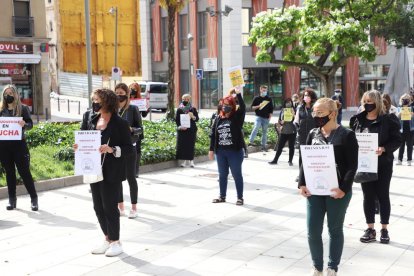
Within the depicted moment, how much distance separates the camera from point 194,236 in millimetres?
7938

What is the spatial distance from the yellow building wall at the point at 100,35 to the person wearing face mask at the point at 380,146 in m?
49.0

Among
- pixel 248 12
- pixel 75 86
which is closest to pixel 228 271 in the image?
pixel 248 12

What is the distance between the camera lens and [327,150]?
17.9ft

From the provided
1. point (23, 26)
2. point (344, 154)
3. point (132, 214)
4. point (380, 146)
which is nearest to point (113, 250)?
point (132, 214)

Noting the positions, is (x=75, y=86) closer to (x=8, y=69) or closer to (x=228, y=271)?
(x=8, y=69)

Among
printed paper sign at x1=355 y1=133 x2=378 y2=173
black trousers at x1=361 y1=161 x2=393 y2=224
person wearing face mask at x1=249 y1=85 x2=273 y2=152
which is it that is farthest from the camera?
person wearing face mask at x1=249 y1=85 x2=273 y2=152

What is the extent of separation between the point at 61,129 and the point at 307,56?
10023mm

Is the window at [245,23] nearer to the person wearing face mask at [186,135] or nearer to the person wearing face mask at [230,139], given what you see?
the person wearing face mask at [186,135]

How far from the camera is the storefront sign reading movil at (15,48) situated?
1413 inches

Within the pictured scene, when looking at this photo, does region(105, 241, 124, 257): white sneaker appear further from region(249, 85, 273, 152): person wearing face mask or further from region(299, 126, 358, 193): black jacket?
region(249, 85, 273, 152): person wearing face mask

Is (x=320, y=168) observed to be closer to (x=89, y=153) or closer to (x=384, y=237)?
(x=384, y=237)

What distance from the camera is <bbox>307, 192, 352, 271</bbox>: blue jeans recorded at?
5656mm

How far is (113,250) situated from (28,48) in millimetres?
32147

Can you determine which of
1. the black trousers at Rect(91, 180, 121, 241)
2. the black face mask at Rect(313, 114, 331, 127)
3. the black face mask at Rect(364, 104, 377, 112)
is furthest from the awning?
the black face mask at Rect(313, 114, 331, 127)
